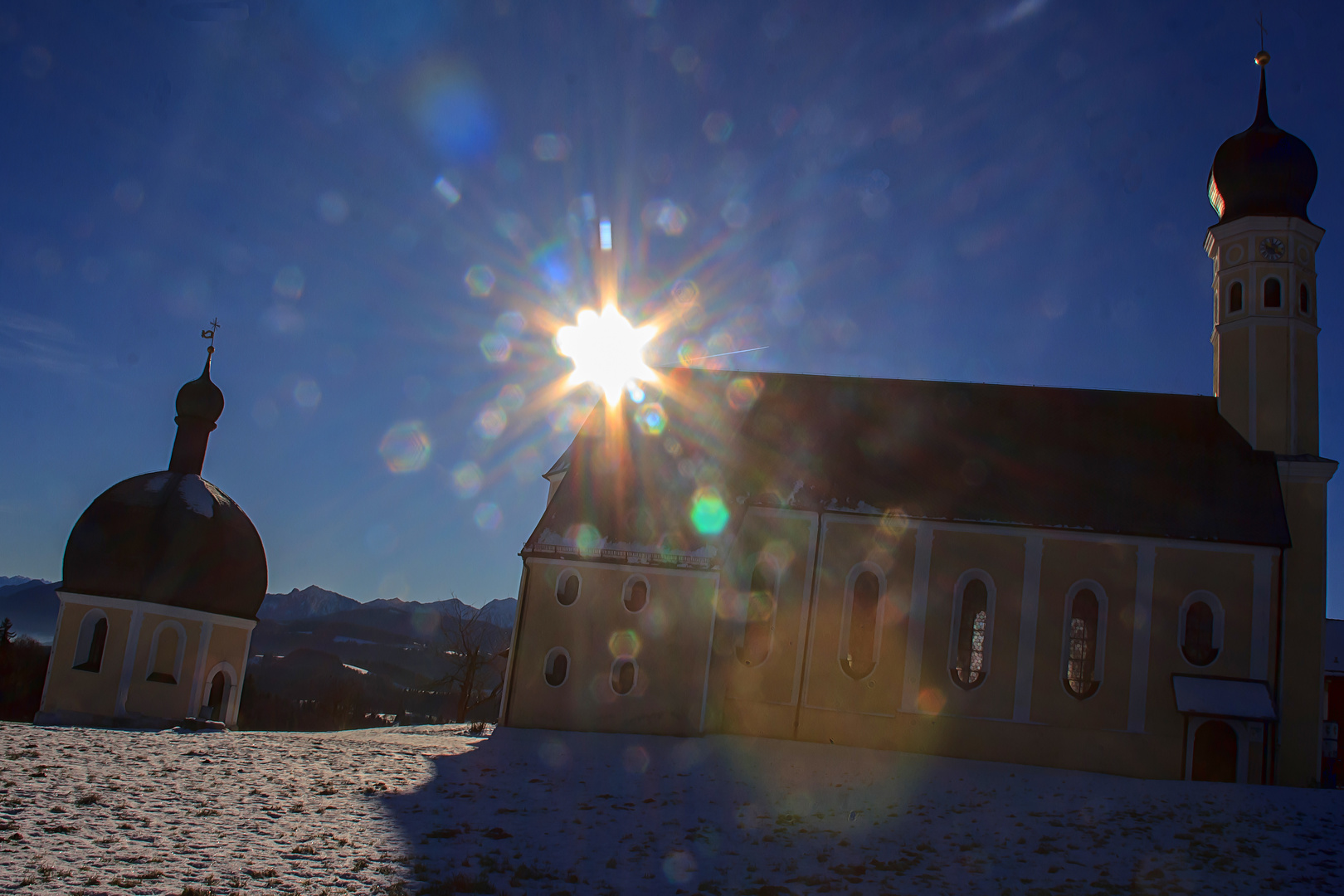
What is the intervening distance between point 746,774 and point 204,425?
23675mm

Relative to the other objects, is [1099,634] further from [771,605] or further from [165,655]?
[165,655]

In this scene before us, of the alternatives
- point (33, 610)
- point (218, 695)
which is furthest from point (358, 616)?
point (218, 695)

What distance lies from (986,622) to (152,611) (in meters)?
22.8

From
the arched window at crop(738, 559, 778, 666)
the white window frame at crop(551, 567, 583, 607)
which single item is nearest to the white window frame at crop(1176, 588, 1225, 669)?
the arched window at crop(738, 559, 778, 666)

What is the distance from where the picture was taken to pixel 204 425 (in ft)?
108

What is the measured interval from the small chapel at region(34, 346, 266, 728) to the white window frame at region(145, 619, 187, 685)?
0.08 ft

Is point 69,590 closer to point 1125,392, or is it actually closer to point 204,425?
point 204,425

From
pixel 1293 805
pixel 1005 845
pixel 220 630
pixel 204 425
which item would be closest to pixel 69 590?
pixel 220 630

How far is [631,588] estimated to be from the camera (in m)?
24.7

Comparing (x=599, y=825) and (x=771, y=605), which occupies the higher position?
(x=771, y=605)

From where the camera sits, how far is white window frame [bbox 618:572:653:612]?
24.5 m

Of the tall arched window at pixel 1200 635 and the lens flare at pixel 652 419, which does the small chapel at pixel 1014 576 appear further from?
the lens flare at pixel 652 419

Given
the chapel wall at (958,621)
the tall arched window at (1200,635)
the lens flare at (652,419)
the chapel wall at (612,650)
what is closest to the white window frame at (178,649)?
the chapel wall at (612,650)

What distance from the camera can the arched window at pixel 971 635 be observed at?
23688 mm
